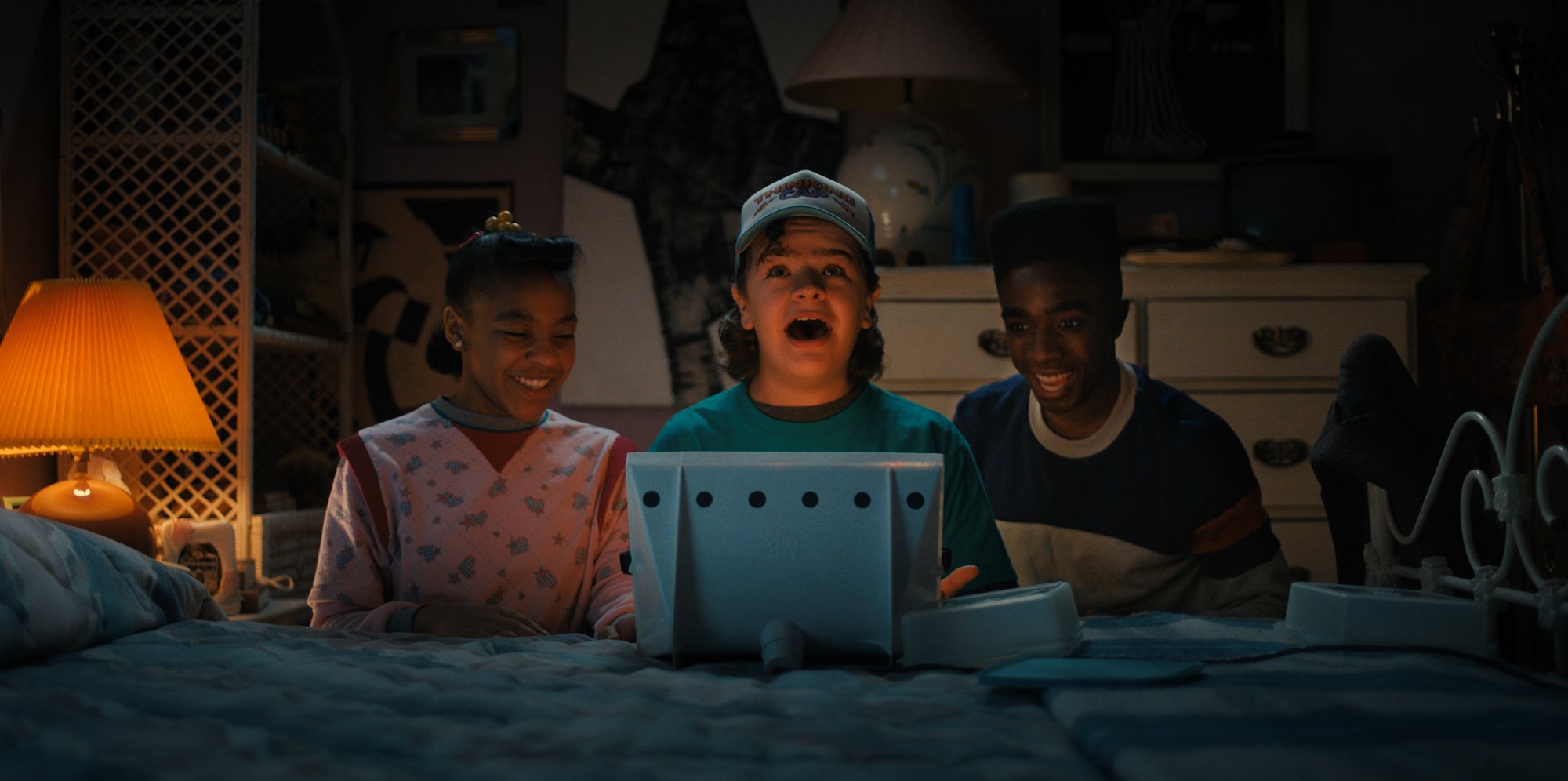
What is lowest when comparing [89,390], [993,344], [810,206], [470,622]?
[470,622]

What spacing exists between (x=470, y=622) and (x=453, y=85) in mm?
1993

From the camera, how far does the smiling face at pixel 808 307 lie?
1421 millimetres

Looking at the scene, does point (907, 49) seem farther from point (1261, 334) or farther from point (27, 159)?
point (27, 159)

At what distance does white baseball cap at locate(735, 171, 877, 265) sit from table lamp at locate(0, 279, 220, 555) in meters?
1.02

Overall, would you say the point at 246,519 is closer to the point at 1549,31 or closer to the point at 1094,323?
the point at 1094,323

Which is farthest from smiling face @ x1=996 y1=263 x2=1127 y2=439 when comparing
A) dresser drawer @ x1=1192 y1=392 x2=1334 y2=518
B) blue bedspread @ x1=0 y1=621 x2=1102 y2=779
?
blue bedspread @ x1=0 y1=621 x2=1102 y2=779

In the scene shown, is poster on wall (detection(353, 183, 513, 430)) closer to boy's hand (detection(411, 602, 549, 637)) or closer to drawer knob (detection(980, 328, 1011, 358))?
drawer knob (detection(980, 328, 1011, 358))

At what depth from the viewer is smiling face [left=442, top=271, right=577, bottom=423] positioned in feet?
4.86

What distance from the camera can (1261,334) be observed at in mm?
2289

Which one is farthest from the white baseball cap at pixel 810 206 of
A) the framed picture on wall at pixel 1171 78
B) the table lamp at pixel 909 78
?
the framed picture on wall at pixel 1171 78

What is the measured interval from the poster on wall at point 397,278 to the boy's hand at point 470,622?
172 cm

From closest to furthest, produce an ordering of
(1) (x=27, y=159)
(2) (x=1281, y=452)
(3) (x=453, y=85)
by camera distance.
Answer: (1) (x=27, y=159), (2) (x=1281, y=452), (3) (x=453, y=85)

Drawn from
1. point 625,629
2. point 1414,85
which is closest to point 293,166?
point 625,629

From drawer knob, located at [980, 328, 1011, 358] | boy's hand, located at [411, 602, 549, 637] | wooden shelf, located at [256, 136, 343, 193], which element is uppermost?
wooden shelf, located at [256, 136, 343, 193]
